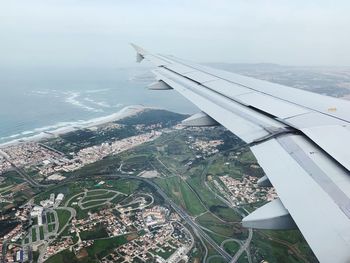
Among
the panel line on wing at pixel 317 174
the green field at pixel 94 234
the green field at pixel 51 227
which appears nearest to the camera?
the panel line on wing at pixel 317 174

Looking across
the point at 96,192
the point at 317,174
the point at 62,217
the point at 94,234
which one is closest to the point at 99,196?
the point at 96,192

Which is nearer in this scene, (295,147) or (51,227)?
(295,147)

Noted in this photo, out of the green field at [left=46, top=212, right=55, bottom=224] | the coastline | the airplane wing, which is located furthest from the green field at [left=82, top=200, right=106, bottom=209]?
the coastline

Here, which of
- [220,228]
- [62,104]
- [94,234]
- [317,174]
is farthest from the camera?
[62,104]

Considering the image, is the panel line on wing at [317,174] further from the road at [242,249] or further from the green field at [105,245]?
the green field at [105,245]

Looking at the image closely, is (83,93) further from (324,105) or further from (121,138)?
(324,105)

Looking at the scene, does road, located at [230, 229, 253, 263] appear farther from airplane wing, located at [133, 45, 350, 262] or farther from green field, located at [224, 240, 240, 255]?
airplane wing, located at [133, 45, 350, 262]

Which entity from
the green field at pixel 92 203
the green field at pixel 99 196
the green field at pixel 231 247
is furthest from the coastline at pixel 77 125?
the green field at pixel 231 247

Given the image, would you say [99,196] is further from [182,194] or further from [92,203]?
[182,194]

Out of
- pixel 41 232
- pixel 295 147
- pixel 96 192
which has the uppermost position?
pixel 295 147

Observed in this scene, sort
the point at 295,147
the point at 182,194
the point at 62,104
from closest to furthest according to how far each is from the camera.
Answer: the point at 295,147
the point at 182,194
the point at 62,104
